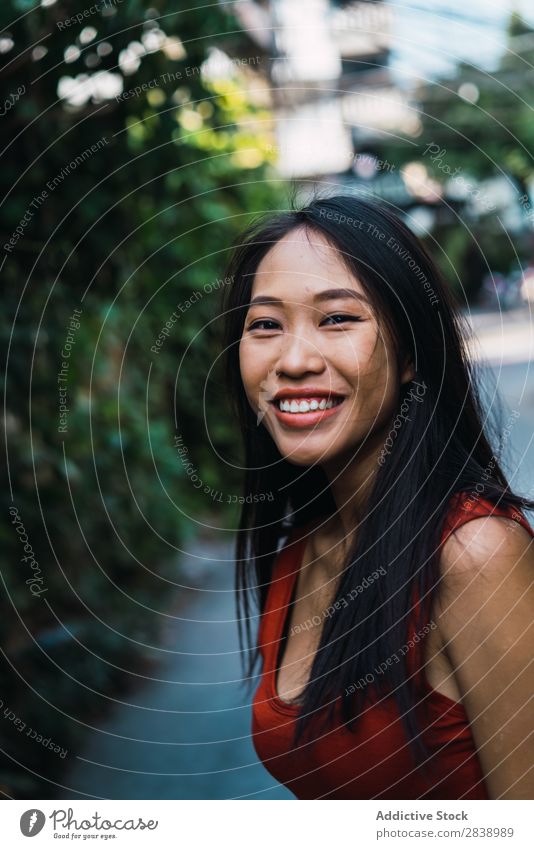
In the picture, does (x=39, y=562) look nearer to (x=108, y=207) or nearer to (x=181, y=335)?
(x=108, y=207)

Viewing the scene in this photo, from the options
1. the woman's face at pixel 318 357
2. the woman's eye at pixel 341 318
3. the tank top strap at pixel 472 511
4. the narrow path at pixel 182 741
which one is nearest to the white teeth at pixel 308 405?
the woman's face at pixel 318 357

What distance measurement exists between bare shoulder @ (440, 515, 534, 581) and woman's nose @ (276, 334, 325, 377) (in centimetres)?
29

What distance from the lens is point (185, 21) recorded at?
2.47m

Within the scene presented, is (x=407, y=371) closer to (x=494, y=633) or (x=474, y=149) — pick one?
(x=494, y=633)

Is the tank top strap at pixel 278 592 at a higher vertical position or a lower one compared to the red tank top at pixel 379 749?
higher

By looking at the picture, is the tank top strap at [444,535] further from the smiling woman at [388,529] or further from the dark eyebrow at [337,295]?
the dark eyebrow at [337,295]

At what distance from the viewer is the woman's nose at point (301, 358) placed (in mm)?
1360

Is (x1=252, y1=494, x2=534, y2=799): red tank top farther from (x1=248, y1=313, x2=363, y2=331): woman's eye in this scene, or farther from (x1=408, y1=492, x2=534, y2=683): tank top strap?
(x1=248, y1=313, x2=363, y2=331): woman's eye

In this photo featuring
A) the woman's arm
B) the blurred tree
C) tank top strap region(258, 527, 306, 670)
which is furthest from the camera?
the blurred tree

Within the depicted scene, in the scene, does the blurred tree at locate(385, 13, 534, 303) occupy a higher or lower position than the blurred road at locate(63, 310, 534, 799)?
higher

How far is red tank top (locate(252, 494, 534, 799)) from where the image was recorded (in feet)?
4.25

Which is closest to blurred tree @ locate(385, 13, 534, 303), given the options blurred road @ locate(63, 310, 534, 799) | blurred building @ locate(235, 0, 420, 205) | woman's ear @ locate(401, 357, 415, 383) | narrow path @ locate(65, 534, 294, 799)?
blurred building @ locate(235, 0, 420, 205)

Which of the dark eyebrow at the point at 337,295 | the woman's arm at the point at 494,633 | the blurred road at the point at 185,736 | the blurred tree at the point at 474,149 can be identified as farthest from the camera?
the blurred tree at the point at 474,149
